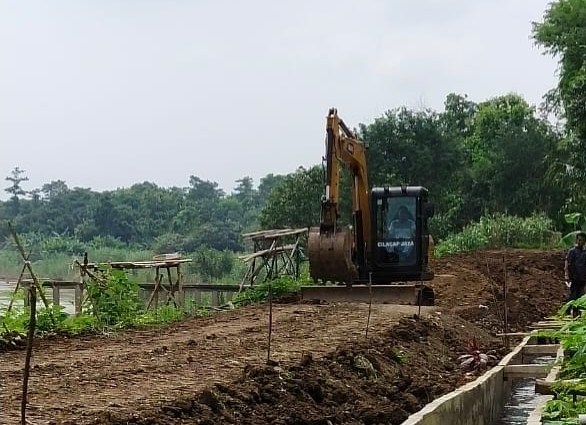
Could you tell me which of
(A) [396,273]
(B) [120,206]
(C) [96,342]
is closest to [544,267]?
(A) [396,273]

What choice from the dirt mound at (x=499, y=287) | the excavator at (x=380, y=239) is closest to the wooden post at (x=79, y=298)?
the excavator at (x=380, y=239)

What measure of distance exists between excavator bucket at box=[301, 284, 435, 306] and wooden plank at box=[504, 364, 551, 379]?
200 inches

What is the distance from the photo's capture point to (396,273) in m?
17.3

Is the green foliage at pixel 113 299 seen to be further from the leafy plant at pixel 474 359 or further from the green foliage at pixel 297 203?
the green foliage at pixel 297 203

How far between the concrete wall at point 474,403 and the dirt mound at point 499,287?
15.3 ft

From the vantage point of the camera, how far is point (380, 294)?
16578 millimetres

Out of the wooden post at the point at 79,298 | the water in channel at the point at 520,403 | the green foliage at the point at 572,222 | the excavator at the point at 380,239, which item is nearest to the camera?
the water in channel at the point at 520,403

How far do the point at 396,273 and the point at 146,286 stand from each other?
20.3ft

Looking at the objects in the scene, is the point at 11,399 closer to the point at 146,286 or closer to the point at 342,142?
the point at 342,142

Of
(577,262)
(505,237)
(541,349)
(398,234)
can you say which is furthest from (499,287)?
(505,237)

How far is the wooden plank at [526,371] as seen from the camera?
10164mm

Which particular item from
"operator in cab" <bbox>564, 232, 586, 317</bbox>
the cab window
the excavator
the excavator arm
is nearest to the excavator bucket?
the excavator

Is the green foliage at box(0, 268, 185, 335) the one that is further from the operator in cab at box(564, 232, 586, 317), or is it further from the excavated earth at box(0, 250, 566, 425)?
the operator in cab at box(564, 232, 586, 317)

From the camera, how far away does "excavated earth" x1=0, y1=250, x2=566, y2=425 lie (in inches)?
282
